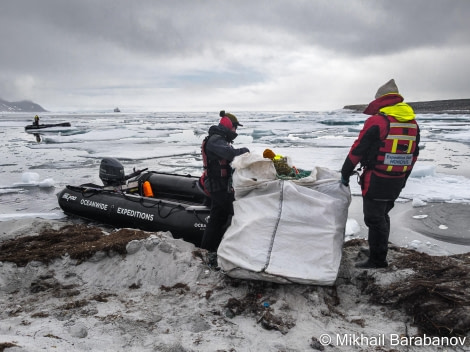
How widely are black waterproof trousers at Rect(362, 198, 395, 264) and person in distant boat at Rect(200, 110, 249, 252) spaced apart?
4.17ft

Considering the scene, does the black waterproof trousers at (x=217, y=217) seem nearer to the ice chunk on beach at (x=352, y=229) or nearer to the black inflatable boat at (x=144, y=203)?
the black inflatable boat at (x=144, y=203)

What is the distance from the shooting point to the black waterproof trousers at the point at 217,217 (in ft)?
11.9

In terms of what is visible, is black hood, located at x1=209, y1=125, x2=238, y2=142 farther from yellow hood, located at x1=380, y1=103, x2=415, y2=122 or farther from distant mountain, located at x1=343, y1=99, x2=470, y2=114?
distant mountain, located at x1=343, y1=99, x2=470, y2=114

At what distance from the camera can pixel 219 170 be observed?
356 cm

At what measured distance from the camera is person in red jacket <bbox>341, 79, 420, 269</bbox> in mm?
2820

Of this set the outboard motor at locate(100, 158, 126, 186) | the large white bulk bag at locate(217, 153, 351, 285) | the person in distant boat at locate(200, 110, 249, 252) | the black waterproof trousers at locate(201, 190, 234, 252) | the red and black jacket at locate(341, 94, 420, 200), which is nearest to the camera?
the large white bulk bag at locate(217, 153, 351, 285)

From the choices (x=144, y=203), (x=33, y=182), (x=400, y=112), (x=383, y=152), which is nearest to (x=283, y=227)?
(x=383, y=152)

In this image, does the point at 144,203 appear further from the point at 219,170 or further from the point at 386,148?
the point at 386,148

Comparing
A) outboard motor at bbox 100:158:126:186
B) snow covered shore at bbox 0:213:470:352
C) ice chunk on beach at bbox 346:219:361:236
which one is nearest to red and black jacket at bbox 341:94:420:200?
snow covered shore at bbox 0:213:470:352

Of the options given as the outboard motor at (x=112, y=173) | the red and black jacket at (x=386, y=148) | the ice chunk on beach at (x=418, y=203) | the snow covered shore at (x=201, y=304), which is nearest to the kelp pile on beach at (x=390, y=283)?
the snow covered shore at (x=201, y=304)

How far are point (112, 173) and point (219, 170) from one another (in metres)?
3.65

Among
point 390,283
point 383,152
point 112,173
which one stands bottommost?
point 390,283

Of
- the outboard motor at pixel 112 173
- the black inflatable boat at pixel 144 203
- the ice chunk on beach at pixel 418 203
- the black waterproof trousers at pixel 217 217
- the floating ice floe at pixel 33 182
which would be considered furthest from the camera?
the floating ice floe at pixel 33 182

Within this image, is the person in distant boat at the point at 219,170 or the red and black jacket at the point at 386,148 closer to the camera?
the red and black jacket at the point at 386,148
